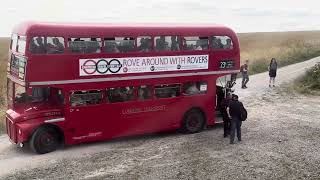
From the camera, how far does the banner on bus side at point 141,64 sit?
16125 millimetres

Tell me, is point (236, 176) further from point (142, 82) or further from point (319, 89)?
point (319, 89)

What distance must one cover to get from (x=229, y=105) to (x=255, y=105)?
7.85 m

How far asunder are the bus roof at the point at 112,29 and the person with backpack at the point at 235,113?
10.8ft

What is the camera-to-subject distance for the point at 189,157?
1502 cm

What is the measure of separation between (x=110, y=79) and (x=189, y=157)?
3.92m

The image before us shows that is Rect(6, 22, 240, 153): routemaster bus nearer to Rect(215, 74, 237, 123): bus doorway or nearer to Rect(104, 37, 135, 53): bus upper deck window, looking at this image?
Rect(104, 37, 135, 53): bus upper deck window

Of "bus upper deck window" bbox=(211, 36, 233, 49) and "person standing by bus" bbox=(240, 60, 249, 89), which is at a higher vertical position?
"bus upper deck window" bbox=(211, 36, 233, 49)

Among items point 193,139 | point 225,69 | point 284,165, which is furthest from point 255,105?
point 284,165

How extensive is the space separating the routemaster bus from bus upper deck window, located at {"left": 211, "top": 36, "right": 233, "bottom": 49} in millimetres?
38

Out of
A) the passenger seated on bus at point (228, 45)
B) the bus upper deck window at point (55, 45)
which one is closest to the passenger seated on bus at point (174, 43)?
the passenger seated on bus at point (228, 45)

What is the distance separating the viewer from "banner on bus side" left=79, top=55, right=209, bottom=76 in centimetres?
1612

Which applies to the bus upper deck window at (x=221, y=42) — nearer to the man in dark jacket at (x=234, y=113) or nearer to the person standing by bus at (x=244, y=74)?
the man in dark jacket at (x=234, y=113)

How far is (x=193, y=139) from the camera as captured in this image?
690 inches

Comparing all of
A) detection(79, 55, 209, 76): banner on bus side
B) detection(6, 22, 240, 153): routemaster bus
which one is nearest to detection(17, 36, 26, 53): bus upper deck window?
detection(6, 22, 240, 153): routemaster bus
